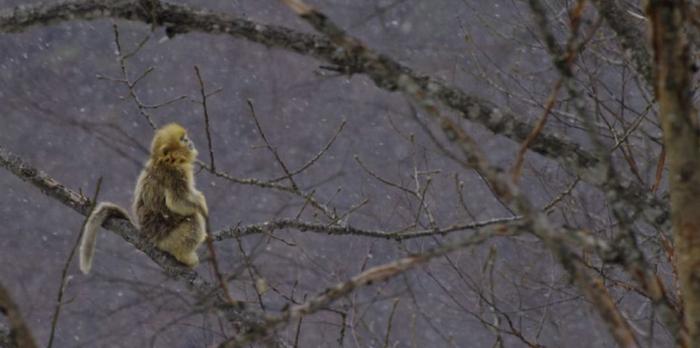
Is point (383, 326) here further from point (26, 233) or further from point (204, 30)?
point (204, 30)

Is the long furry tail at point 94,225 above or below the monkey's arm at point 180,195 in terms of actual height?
below

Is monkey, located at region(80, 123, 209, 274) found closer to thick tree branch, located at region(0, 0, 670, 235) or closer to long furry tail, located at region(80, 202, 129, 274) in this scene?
long furry tail, located at region(80, 202, 129, 274)

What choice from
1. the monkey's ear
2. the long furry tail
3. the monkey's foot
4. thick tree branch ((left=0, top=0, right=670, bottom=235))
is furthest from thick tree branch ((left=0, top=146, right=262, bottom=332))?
thick tree branch ((left=0, top=0, right=670, bottom=235))

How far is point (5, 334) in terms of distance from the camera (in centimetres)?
336

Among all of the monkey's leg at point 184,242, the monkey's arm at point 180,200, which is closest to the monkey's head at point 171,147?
the monkey's arm at point 180,200

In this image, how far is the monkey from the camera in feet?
15.2

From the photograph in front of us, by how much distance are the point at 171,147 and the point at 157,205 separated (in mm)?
295

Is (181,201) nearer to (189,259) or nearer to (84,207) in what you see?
(189,259)

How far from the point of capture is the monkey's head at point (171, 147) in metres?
4.75

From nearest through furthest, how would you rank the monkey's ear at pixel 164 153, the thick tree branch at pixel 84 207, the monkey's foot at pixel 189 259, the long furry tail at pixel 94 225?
the thick tree branch at pixel 84 207 → the long furry tail at pixel 94 225 → the monkey's foot at pixel 189 259 → the monkey's ear at pixel 164 153

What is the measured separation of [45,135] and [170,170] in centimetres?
1565

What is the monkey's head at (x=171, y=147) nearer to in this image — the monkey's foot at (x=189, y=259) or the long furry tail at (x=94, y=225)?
the long furry tail at (x=94, y=225)

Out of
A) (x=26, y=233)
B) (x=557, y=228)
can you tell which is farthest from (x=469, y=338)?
(x=557, y=228)

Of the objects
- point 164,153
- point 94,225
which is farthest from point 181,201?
point 94,225
